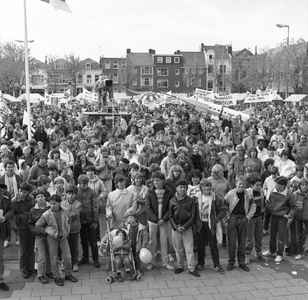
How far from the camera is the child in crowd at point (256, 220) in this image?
6812mm

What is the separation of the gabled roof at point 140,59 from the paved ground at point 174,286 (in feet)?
223

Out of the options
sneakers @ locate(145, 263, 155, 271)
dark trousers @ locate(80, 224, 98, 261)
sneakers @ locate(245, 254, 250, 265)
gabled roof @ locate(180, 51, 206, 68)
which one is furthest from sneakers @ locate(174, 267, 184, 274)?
gabled roof @ locate(180, 51, 206, 68)

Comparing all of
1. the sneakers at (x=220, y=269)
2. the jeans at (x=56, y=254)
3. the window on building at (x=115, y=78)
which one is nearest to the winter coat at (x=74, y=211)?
the jeans at (x=56, y=254)

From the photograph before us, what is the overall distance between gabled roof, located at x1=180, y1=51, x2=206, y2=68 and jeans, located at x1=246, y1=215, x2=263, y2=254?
66.9 meters

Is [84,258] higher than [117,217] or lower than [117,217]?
lower

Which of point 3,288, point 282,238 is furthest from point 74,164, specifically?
point 282,238

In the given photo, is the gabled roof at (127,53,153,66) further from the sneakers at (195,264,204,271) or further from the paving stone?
the paving stone

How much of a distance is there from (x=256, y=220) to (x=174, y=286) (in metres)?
1.96

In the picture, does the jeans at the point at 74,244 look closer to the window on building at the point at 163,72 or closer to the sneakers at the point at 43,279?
the sneakers at the point at 43,279

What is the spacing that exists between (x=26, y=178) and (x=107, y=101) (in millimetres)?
15110

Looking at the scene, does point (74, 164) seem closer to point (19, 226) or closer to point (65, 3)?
point (19, 226)

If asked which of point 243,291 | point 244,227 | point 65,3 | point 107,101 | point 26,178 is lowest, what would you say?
point 243,291

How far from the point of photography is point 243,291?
5809 millimetres

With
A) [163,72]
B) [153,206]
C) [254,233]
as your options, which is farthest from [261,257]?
[163,72]
